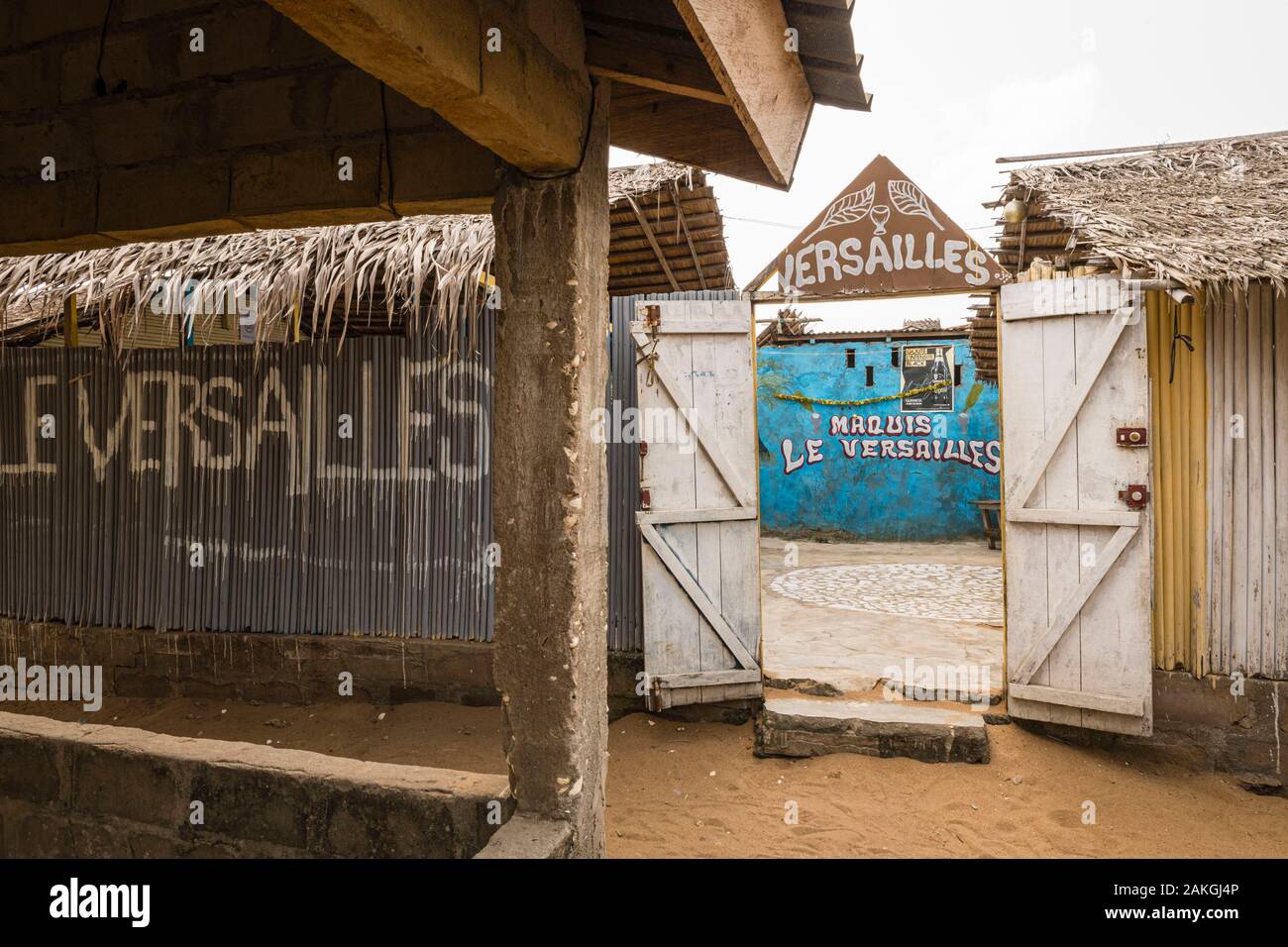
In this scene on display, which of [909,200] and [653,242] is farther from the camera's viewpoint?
[653,242]

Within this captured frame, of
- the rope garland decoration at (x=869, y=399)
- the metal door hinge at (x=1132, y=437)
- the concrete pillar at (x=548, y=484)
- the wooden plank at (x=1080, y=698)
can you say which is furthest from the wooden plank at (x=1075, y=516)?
the rope garland decoration at (x=869, y=399)

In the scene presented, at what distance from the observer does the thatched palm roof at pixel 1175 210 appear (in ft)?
14.0

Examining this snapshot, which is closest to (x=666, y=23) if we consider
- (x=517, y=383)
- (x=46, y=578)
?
(x=517, y=383)

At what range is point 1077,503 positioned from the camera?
4.81 metres

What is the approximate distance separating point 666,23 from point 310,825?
314 cm

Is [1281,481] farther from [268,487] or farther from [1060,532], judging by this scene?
[268,487]

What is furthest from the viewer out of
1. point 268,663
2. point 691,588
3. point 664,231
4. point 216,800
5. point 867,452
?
point 867,452

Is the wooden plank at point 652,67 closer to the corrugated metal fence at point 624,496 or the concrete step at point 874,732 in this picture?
the corrugated metal fence at point 624,496

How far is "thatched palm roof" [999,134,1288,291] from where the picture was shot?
4.26m

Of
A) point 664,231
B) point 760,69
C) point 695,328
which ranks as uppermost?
point 664,231

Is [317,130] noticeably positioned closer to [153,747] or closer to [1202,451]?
[153,747]

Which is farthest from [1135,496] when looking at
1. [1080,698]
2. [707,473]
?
[707,473]

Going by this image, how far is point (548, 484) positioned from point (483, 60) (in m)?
1.27

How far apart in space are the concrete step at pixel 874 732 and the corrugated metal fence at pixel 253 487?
2.14m
